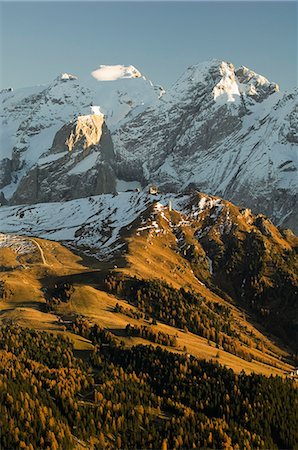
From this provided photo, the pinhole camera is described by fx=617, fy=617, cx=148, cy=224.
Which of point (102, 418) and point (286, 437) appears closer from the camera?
point (102, 418)

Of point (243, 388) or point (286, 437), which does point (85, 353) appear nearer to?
point (243, 388)

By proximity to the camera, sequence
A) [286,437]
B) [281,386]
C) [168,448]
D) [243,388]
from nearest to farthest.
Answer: [168,448] → [286,437] → [243,388] → [281,386]

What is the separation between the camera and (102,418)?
155m

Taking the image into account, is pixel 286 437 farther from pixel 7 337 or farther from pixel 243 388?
pixel 7 337

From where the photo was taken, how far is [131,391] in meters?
172

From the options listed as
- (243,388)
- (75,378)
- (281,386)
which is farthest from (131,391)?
(281,386)

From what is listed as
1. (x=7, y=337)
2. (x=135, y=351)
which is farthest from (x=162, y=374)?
(x=7, y=337)

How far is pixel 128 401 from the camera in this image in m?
165

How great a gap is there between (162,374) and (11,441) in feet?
200

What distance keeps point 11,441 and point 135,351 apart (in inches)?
2626

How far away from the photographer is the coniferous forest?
482 ft

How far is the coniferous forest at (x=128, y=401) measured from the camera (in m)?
147

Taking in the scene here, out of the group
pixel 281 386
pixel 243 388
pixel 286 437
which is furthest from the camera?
pixel 281 386

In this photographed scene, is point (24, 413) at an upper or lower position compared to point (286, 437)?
lower
